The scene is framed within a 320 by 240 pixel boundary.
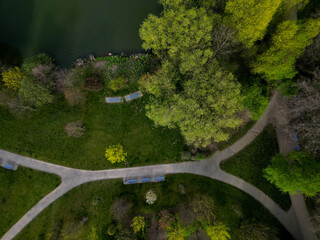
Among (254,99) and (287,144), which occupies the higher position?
(254,99)

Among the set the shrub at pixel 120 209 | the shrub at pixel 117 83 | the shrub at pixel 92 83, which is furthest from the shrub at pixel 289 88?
the shrub at pixel 120 209

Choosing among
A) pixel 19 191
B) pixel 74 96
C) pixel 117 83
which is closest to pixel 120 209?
pixel 19 191

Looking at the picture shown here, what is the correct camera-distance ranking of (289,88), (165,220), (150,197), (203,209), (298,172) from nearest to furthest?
(298,172), (289,88), (203,209), (165,220), (150,197)

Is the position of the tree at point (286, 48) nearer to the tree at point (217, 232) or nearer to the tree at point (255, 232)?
the tree at point (255, 232)

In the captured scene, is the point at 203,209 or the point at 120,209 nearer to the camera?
the point at 203,209

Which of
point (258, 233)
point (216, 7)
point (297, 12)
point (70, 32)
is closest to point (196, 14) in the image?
point (216, 7)

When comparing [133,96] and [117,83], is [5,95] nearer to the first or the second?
[117,83]

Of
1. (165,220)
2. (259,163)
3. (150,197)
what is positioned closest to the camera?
(165,220)
